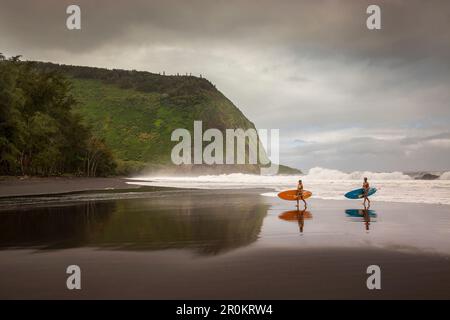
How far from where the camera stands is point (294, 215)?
16203 mm

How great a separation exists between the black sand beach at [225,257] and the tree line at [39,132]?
36.7 meters

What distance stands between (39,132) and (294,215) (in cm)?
4875

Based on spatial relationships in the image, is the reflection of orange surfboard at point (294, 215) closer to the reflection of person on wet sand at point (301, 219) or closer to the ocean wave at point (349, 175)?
the reflection of person on wet sand at point (301, 219)

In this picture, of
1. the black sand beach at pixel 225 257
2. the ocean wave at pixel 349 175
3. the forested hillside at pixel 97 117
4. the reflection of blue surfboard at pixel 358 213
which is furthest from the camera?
the ocean wave at pixel 349 175

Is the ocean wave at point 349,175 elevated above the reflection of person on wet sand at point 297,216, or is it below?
above

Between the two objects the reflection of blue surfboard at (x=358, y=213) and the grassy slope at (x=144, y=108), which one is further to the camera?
the grassy slope at (x=144, y=108)

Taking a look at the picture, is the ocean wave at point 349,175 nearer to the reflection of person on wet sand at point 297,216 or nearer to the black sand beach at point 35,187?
the black sand beach at point 35,187

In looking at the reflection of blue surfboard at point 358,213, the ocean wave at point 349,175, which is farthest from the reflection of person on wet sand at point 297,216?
the ocean wave at point 349,175

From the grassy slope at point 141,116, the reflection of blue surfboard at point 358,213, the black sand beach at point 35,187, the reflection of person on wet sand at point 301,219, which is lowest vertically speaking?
the reflection of person on wet sand at point 301,219

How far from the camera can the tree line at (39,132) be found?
146 ft

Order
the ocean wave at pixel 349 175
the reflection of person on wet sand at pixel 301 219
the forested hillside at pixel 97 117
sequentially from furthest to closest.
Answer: the ocean wave at pixel 349 175, the forested hillside at pixel 97 117, the reflection of person on wet sand at pixel 301 219
